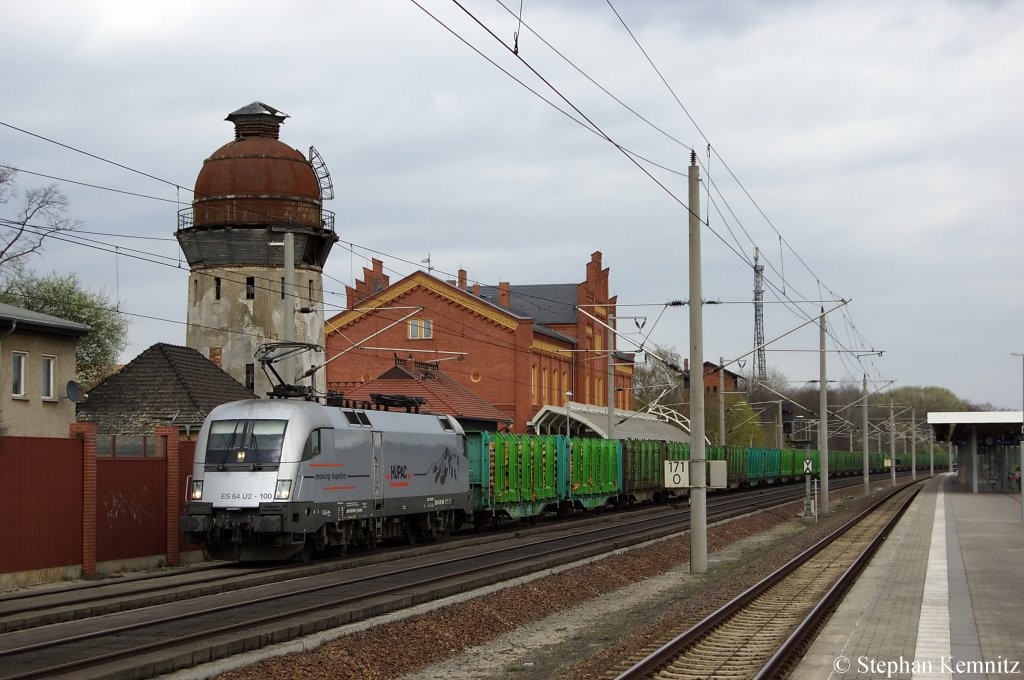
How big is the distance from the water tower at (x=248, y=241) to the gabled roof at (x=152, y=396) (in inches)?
384

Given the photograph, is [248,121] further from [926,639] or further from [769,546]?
[926,639]

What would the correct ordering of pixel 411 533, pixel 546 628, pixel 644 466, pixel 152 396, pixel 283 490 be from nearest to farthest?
pixel 546 628
pixel 283 490
pixel 411 533
pixel 152 396
pixel 644 466

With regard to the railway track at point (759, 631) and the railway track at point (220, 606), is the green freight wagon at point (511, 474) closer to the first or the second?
the railway track at point (220, 606)

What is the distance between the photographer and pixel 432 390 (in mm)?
59031

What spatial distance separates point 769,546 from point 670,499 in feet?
92.0

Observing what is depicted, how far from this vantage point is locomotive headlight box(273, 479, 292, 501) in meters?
22.6

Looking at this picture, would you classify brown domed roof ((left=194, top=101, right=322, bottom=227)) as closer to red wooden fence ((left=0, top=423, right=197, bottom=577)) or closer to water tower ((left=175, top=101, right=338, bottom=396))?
water tower ((left=175, top=101, right=338, bottom=396))

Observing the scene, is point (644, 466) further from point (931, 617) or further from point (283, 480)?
point (931, 617)

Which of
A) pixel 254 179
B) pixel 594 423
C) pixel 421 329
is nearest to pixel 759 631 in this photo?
pixel 254 179

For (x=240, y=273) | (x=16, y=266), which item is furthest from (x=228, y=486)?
(x=16, y=266)

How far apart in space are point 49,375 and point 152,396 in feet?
10.2

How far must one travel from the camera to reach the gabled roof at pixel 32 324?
98.2 feet

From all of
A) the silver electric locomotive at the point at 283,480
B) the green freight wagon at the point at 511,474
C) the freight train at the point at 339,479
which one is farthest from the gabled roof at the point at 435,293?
Answer: the silver electric locomotive at the point at 283,480

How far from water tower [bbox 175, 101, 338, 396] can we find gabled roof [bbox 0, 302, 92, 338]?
1363cm
